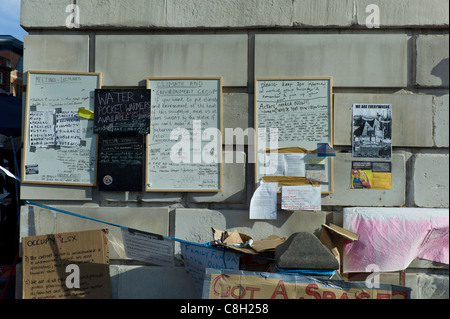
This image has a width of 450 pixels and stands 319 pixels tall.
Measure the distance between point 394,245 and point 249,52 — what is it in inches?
102

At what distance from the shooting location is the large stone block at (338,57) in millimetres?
4500

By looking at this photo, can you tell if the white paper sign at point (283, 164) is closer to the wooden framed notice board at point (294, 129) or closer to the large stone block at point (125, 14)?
the wooden framed notice board at point (294, 129)

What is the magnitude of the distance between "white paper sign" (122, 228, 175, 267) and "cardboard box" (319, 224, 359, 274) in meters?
1.66

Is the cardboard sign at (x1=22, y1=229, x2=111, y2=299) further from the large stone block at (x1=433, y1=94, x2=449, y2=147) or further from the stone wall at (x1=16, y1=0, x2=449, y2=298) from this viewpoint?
the large stone block at (x1=433, y1=94, x2=449, y2=147)

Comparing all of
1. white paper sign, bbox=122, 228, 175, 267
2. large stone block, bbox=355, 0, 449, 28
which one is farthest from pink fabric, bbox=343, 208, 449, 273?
large stone block, bbox=355, 0, 449, 28

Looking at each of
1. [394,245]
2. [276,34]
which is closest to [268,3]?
[276,34]

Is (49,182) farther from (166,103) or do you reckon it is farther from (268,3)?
(268,3)

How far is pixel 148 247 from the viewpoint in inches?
179

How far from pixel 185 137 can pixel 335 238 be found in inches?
77.2

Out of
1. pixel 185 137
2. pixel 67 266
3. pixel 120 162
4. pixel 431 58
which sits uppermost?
pixel 431 58

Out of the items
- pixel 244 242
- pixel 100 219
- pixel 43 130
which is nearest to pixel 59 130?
pixel 43 130

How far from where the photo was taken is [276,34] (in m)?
4.58

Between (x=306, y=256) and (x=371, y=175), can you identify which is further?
(x=371, y=175)

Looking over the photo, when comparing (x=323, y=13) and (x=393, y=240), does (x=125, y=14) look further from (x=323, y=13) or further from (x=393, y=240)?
(x=393, y=240)
